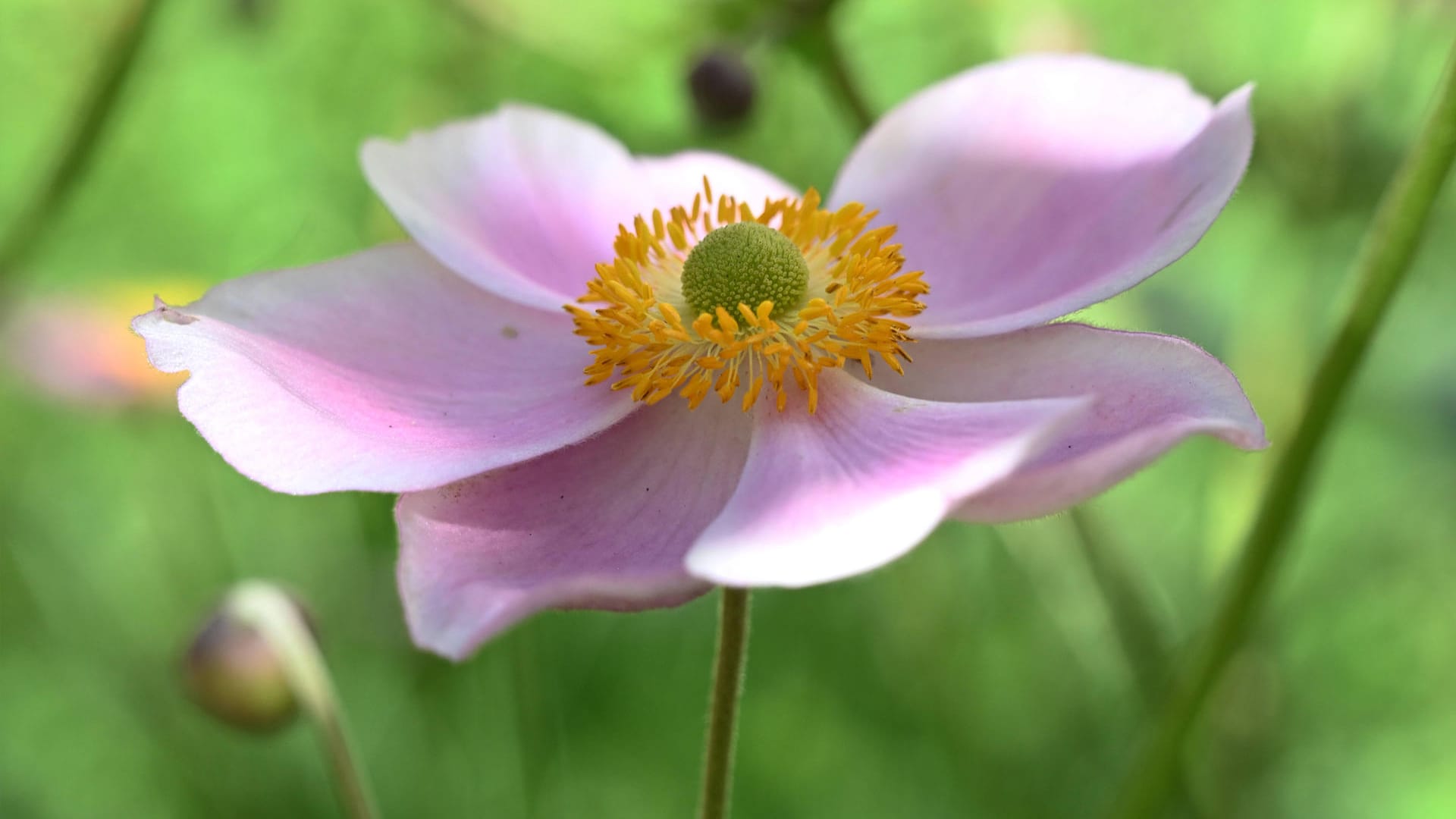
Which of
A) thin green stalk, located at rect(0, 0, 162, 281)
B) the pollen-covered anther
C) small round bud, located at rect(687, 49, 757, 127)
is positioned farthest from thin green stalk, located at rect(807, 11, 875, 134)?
thin green stalk, located at rect(0, 0, 162, 281)

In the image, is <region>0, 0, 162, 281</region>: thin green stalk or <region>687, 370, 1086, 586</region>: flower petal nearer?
<region>687, 370, 1086, 586</region>: flower petal

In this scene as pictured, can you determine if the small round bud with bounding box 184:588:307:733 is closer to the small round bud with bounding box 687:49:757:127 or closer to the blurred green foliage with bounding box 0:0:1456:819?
the blurred green foliage with bounding box 0:0:1456:819

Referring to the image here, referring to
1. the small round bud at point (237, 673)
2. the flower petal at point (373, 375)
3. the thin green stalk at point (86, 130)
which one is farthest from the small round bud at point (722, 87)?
the small round bud at point (237, 673)

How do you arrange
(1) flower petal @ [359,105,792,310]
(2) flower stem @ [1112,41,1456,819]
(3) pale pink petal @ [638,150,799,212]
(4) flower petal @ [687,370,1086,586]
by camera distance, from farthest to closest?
1. (3) pale pink petal @ [638,150,799,212]
2. (1) flower petal @ [359,105,792,310]
3. (2) flower stem @ [1112,41,1456,819]
4. (4) flower petal @ [687,370,1086,586]

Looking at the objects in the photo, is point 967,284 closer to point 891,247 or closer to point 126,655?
point 891,247

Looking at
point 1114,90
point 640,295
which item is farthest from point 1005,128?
point 640,295

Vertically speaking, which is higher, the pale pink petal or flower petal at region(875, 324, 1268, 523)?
flower petal at region(875, 324, 1268, 523)

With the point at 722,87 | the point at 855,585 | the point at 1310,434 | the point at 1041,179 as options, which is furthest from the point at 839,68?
the point at 855,585
